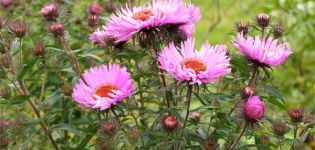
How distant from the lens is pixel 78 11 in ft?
8.21

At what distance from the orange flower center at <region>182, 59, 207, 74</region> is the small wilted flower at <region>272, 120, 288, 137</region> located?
269 mm

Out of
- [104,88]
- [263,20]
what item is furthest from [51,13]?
[263,20]

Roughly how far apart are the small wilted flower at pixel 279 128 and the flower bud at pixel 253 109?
0.19m

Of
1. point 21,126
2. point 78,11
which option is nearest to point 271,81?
point 21,126

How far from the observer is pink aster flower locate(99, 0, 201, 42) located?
48.5 inches

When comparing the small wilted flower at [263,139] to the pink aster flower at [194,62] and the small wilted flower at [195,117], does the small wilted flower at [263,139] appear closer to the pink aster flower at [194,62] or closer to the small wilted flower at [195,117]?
the small wilted flower at [195,117]

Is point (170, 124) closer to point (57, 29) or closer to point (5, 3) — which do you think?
point (57, 29)

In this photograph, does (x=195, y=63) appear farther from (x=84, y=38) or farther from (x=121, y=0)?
(x=84, y=38)

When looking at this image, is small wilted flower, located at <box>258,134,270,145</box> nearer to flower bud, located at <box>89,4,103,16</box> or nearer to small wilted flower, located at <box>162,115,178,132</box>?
small wilted flower, located at <box>162,115,178,132</box>

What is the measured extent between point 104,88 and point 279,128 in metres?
0.45

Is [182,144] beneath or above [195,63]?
beneath

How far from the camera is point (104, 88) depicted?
1317 mm

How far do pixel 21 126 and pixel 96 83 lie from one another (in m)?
0.28

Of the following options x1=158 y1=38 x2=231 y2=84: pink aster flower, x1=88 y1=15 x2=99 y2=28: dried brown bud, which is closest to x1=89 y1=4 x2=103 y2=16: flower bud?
x1=88 y1=15 x2=99 y2=28: dried brown bud
